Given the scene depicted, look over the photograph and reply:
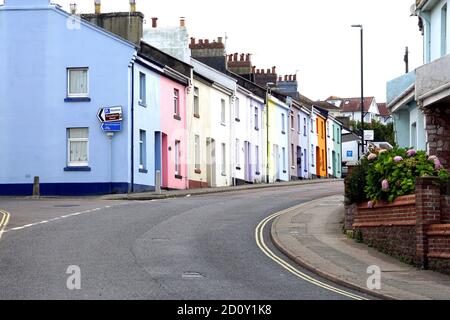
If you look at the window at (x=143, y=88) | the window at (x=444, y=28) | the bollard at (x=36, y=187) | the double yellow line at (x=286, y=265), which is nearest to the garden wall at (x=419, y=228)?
the double yellow line at (x=286, y=265)

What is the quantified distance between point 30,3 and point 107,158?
26.0 feet

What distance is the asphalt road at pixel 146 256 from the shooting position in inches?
514

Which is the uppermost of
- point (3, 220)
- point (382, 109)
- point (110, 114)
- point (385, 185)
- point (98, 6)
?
point (382, 109)

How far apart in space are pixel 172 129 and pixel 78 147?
613 cm

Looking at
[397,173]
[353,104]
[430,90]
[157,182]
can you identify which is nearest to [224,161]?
[157,182]

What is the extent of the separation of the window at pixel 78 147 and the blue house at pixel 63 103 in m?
0.04

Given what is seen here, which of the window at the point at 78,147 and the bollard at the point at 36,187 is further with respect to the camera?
the window at the point at 78,147

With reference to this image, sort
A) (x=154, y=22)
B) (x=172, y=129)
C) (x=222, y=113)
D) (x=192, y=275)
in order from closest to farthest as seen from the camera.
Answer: (x=192, y=275), (x=172, y=129), (x=154, y=22), (x=222, y=113)

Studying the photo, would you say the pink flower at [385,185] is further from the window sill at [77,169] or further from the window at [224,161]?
the window at [224,161]

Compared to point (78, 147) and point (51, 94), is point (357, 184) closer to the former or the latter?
point (78, 147)

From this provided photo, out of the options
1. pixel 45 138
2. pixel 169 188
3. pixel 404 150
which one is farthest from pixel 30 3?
pixel 404 150

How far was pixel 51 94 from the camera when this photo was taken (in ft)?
122

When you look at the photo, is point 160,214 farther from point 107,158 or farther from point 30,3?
point 30,3

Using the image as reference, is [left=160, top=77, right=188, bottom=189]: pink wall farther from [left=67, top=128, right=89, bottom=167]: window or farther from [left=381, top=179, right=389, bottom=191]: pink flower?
[left=381, top=179, right=389, bottom=191]: pink flower
